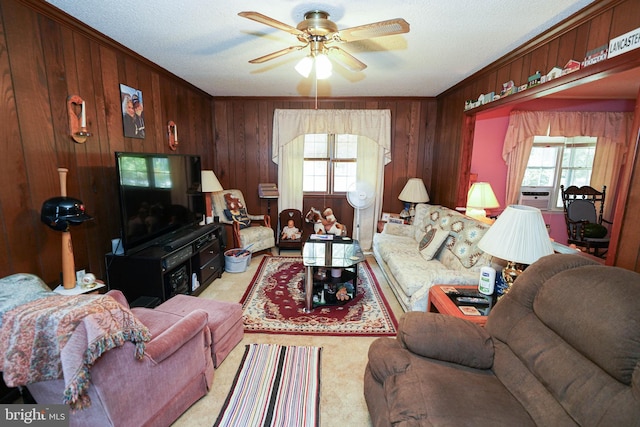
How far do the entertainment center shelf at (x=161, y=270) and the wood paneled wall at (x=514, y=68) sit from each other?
3.16 m

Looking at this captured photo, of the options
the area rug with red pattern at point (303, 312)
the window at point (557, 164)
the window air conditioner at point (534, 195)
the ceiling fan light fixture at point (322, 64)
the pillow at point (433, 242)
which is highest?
the ceiling fan light fixture at point (322, 64)

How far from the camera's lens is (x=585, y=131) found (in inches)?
174

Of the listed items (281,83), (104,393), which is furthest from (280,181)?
(104,393)

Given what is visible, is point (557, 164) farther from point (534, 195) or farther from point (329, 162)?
point (329, 162)

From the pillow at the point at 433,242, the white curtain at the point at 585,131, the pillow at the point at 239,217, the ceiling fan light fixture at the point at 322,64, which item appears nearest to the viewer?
the ceiling fan light fixture at the point at 322,64

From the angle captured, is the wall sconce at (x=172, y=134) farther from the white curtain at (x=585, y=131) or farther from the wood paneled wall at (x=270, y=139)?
the white curtain at (x=585, y=131)

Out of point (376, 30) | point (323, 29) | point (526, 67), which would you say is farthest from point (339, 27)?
point (526, 67)

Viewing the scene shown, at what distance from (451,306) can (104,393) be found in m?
1.91

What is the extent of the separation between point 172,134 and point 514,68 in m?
3.58

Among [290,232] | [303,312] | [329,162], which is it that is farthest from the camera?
[329,162]

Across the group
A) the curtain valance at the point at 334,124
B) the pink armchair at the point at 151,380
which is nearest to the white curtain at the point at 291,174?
the curtain valance at the point at 334,124

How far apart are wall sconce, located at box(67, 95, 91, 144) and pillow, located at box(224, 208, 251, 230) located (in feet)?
6.99

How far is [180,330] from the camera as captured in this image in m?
1.56

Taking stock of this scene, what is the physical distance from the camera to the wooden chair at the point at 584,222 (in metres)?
3.63
